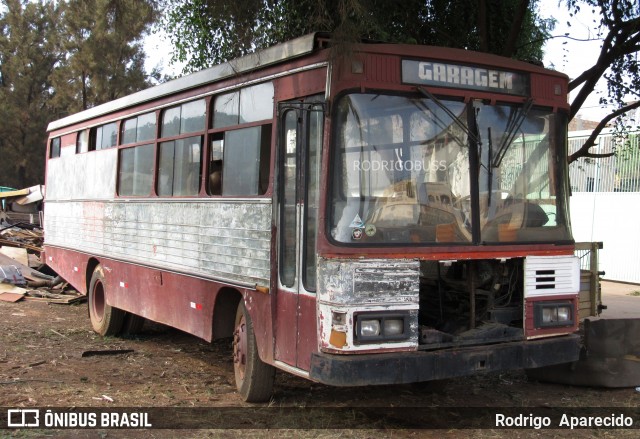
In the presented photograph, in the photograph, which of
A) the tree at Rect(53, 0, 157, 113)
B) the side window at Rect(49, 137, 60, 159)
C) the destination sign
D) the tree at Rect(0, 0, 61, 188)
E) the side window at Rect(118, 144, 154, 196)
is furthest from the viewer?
the tree at Rect(0, 0, 61, 188)

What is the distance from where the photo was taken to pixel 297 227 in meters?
5.45

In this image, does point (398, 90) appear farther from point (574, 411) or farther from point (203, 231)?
point (574, 411)

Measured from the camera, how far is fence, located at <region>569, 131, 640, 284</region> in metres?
19.2

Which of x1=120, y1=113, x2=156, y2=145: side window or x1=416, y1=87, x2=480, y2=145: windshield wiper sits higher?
x1=120, y1=113, x2=156, y2=145: side window

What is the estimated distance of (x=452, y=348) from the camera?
530 cm

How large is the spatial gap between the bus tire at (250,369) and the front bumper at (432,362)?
1.22 meters

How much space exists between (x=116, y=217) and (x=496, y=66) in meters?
5.72

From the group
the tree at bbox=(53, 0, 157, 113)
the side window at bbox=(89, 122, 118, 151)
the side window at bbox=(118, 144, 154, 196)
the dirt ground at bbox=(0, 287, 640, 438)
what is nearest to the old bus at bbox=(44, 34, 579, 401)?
the dirt ground at bbox=(0, 287, 640, 438)

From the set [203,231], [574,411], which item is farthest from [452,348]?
[203,231]

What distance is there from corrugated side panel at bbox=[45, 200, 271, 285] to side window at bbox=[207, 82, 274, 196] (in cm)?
18

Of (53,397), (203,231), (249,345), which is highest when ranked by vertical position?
(203,231)

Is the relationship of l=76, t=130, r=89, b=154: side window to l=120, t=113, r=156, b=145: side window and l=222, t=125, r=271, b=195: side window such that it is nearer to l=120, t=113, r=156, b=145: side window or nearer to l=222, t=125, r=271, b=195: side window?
l=120, t=113, r=156, b=145: side window

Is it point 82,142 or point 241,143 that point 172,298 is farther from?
point 82,142

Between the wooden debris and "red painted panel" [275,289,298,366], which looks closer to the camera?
"red painted panel" [275,289,298,366]
